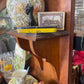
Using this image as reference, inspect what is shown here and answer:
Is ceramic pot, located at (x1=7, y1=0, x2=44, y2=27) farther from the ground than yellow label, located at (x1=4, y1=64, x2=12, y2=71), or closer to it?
farther from the ground

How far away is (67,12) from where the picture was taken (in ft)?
1.70

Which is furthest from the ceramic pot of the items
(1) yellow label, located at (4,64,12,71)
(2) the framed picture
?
(1) yellow label, located at (4,64,12,71)

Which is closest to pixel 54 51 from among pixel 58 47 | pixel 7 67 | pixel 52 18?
pixel 58 47

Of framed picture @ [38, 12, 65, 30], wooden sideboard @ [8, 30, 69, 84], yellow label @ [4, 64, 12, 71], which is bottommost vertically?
yellow label @ [4, 64, 12, 71]

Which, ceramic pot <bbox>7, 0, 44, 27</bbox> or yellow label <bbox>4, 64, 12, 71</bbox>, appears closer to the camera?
ceramic pot <bbox>7, 0, 44, 27</bbox>

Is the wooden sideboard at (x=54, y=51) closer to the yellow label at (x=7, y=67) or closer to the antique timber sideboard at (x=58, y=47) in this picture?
the antique timber sideboard at (x=58, y=47)

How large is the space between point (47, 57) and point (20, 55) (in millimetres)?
351

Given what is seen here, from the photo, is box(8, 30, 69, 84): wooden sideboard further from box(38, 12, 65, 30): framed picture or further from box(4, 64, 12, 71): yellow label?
box(4, 64, 12, 71): yellow label

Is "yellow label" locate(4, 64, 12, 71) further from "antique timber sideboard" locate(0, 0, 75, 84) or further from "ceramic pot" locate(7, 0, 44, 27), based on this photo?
"ceramic pot" locate(7, 0, 44, 27)

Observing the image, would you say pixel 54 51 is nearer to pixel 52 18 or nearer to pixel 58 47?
pixel 58 47

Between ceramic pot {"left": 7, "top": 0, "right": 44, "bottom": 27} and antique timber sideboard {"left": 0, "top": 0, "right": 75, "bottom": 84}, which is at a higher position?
ceramic pot {"left": 7, "top": 0, "right": 44, "bottom": 27}

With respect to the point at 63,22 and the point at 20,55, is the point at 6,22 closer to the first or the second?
the point at 20,55

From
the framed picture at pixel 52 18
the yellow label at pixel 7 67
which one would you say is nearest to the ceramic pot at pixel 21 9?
the framed picture at pixel 52 18

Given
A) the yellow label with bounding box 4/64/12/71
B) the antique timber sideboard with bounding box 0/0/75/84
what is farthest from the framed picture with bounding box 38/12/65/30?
the yellow label with bounding box 4/64/12/71
